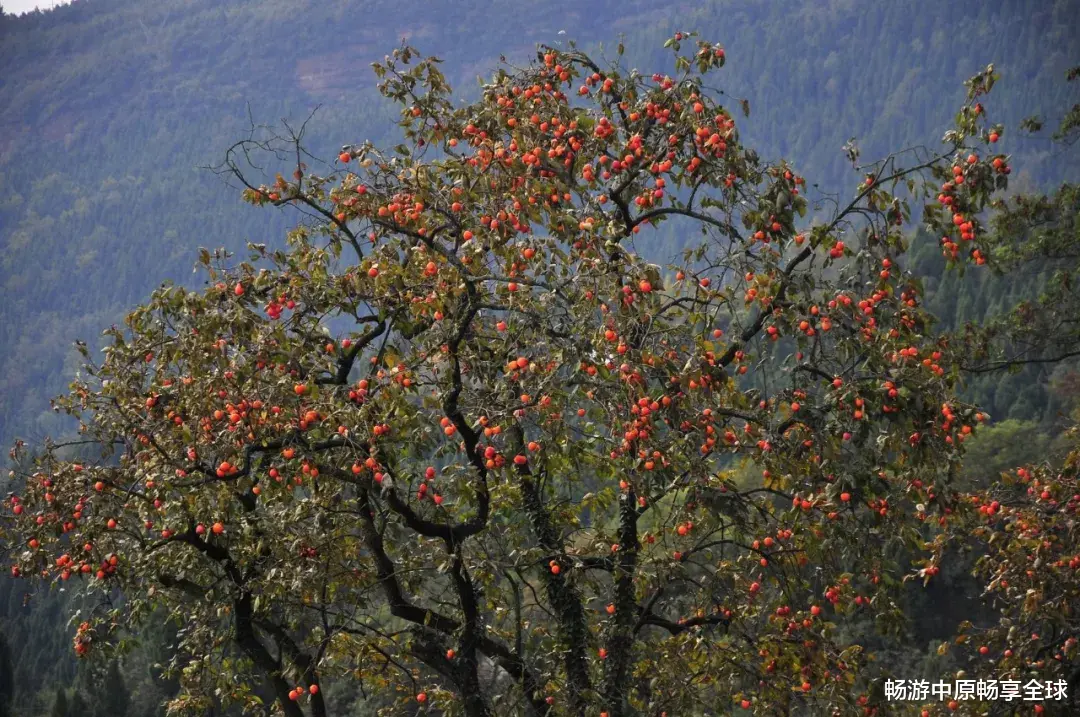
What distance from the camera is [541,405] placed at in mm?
Answer: 5926

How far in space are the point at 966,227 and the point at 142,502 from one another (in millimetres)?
5882

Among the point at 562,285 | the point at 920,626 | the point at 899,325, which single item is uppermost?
the point at 920,626

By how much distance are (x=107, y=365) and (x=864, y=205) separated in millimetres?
5390

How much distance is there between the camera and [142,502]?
8016mm

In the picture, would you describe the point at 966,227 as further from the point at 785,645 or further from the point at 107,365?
the point at 107,365

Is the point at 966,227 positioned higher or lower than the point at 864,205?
lower

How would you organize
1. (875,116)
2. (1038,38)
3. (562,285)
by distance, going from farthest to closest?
(875,116) < (1038,38) < (562,285)

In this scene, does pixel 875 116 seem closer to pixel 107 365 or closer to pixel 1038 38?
pixel 1038 38

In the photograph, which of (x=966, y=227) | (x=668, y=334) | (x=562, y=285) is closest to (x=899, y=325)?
(x=966, y=227)

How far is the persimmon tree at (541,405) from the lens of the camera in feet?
20.3

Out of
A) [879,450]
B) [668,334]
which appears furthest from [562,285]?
[879,450]

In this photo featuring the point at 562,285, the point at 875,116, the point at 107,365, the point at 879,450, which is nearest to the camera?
the point at 562,285

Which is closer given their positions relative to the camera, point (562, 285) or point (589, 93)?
point (562, 285)

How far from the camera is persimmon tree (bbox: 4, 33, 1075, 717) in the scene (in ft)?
20.3
